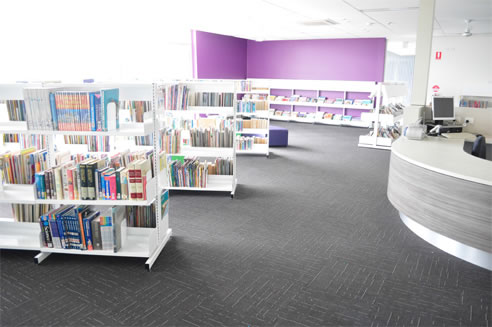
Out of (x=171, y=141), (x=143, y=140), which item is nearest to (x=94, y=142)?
(x=143, y=140)

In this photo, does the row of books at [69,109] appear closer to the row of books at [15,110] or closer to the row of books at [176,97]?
the row of books at [15,110]

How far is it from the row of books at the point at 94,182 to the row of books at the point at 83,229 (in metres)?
0.16

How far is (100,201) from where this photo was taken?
10.4ft

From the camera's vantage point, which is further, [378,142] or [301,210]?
[378,142]

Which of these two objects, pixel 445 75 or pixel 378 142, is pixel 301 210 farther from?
pixel 445 75

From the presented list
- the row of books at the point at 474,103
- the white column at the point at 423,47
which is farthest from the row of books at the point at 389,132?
the white column at the point at 423,47

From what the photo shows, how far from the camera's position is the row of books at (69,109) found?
3.05 meters

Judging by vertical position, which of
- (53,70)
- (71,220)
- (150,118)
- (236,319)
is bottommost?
(236,319)

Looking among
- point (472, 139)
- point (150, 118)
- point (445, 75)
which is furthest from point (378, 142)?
point (150, 118)

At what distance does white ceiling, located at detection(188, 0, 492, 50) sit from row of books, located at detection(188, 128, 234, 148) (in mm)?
2394

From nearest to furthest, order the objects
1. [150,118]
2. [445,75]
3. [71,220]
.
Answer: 1. [71,220]
2. [150,118]
3. [445,75]

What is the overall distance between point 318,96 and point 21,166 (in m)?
11.2

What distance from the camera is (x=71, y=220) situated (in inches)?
127

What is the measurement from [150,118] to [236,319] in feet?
6.54
